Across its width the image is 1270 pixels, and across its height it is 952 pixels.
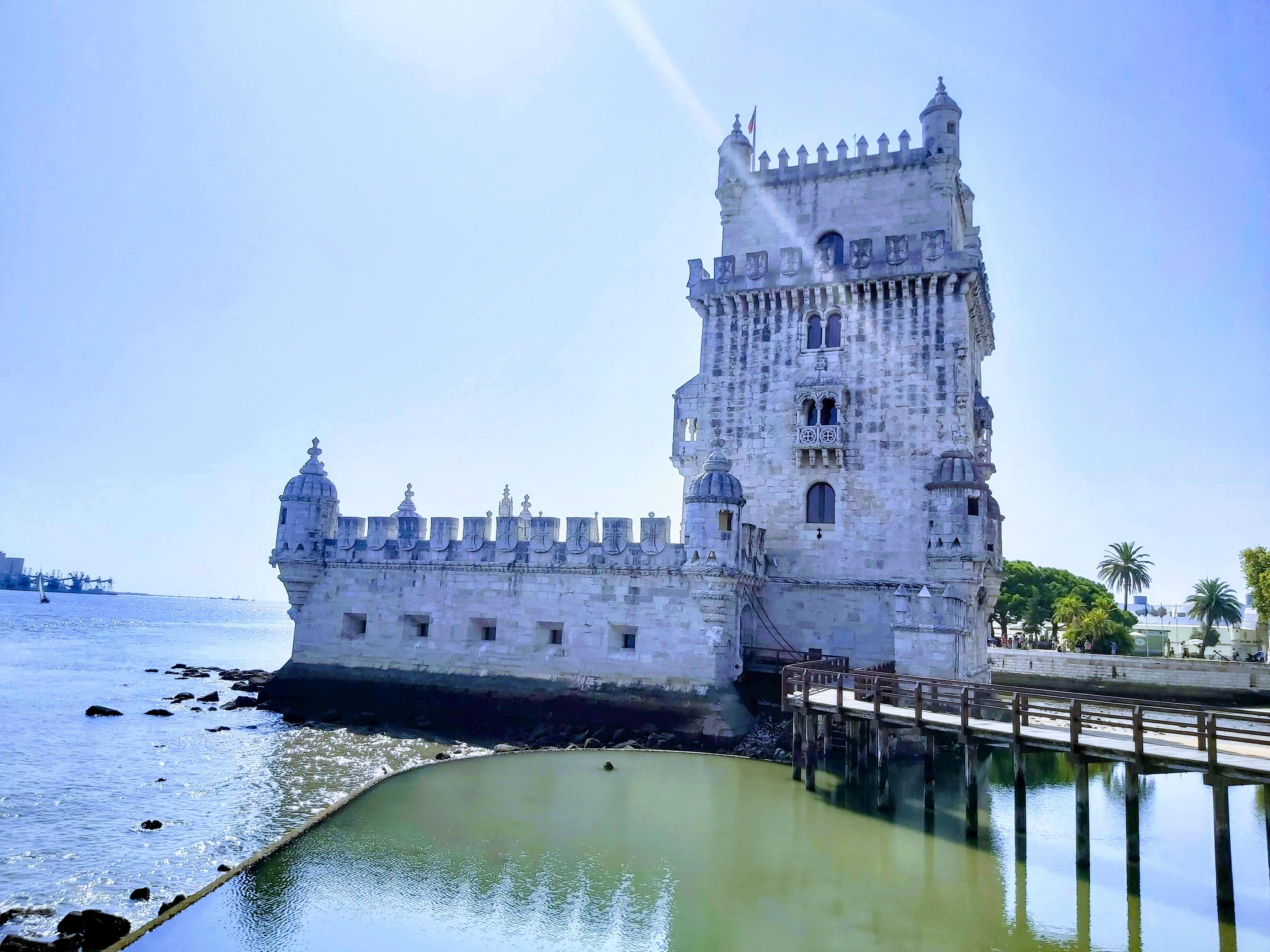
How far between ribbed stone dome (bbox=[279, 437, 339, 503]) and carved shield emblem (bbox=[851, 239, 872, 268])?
763 inches

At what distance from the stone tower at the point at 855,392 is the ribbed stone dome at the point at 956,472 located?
53 millimetres

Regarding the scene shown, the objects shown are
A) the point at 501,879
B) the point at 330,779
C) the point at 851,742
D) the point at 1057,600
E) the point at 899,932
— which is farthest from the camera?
the point at 1057,600

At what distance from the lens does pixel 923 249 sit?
85.8 ft

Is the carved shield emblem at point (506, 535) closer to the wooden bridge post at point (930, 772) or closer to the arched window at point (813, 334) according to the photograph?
the arched window at point (813, 334)

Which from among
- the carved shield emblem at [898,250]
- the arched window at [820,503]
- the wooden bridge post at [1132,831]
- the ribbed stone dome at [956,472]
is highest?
the carved shield emblem at [898,250]

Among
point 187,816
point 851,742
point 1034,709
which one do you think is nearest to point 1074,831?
point 1034,709

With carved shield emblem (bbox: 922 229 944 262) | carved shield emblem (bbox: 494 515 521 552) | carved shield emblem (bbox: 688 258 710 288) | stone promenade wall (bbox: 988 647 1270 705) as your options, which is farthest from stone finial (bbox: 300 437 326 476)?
stone promenade wall (bbox: 988 647 1270 705)

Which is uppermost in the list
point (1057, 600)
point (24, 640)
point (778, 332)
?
point (778, 332)

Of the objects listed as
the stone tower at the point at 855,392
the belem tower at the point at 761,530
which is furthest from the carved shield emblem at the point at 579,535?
the stone tower at the point at 855,392

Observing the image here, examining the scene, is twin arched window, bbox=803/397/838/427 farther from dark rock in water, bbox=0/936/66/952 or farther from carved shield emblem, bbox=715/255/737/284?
dark rock in water, bbox=0/936/66/952

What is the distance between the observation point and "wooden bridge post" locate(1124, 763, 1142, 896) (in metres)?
14.1

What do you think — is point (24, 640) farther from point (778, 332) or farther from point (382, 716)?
point (778, 332)

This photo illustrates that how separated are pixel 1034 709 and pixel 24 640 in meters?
77.0

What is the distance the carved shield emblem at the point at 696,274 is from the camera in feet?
95.6
